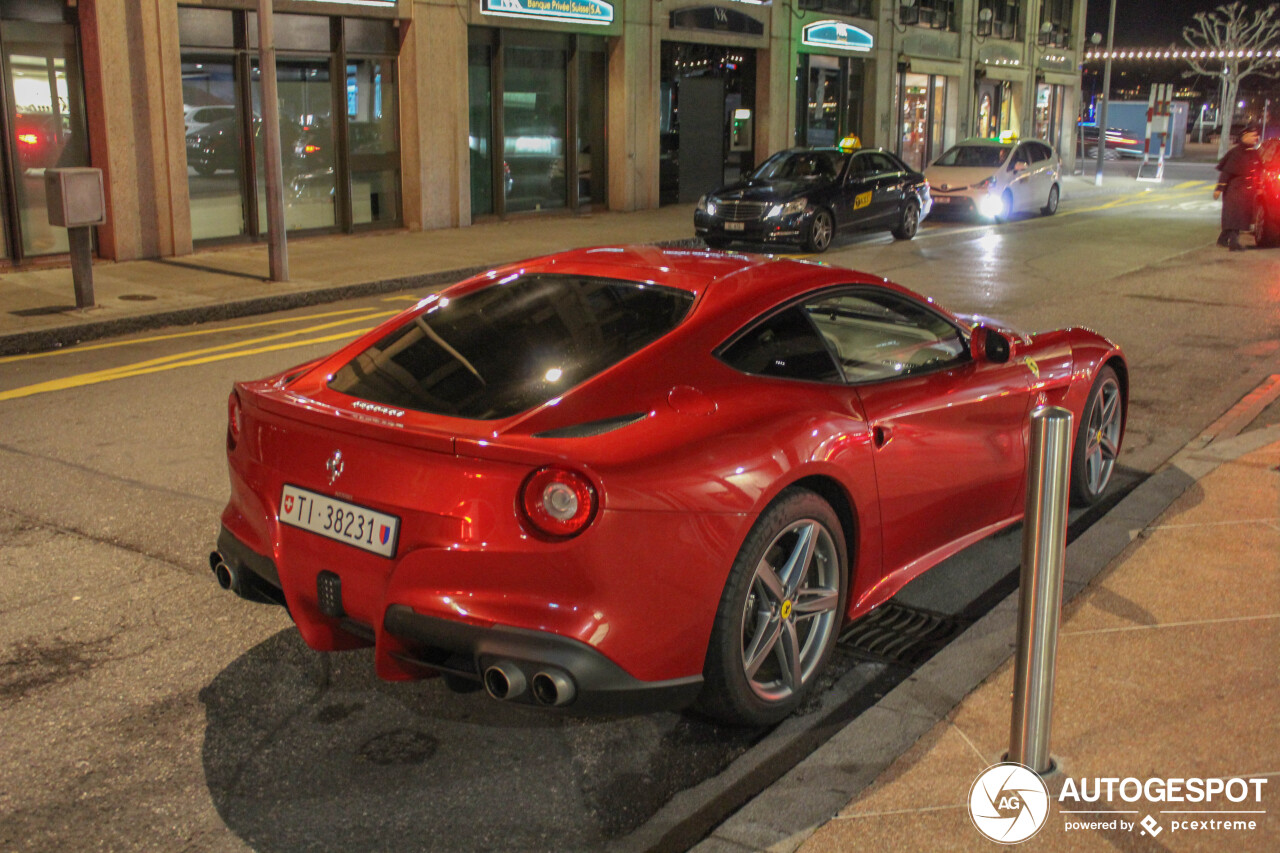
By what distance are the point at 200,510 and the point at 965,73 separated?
3507 centimetres

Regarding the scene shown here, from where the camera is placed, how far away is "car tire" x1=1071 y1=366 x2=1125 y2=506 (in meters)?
5.86

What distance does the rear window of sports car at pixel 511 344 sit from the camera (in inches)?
148

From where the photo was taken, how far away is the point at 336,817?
3379 mm

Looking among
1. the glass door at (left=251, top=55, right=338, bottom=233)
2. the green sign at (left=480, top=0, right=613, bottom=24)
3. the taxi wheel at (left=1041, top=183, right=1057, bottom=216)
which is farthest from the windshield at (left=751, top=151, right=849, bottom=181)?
the taxi wheel at (left=1041, top=183, right=1057, bottom=216)

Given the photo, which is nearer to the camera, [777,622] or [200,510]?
[777,622]

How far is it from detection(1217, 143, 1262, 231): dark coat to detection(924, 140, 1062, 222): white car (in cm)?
486

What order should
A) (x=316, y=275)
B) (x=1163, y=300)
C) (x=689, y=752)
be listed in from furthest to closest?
(x=316, y=275) → (x=1163, y=300) → (x=689, y=752)

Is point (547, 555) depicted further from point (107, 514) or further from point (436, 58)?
point (436, 58)

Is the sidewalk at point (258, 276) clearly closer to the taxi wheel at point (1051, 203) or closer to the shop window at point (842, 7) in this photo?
the taxi wheel at point (1051, 203)

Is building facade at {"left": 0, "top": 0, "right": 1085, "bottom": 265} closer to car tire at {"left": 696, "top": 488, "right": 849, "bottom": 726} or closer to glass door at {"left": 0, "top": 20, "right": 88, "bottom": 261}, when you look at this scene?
glass door at {"left": 0, "top": 20, "right": 88, "bottom": 261}

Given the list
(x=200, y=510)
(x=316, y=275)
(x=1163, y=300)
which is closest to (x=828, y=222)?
(x=1163, y=300)

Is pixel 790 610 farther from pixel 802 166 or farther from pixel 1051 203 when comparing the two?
pixel 1051 203

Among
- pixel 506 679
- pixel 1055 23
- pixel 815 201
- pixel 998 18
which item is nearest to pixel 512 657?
pixel 506 679

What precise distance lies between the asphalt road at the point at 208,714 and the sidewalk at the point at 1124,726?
385mm
